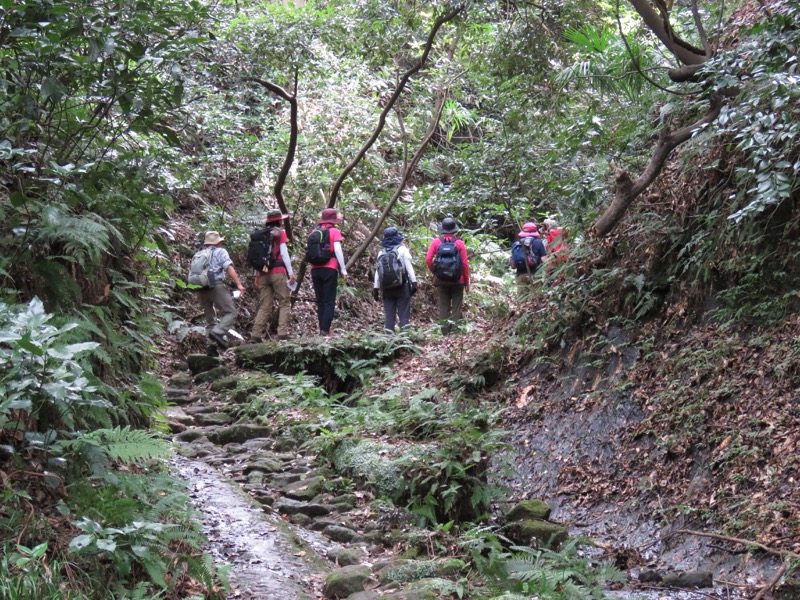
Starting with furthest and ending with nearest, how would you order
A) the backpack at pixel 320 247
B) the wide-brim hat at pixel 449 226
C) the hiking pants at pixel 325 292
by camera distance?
the hiking pants at pixel 325 292
the backpack at pixel 320 247
the wide-brim hat at pixel 449 226

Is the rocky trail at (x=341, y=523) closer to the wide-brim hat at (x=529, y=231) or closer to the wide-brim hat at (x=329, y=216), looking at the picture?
the wide-brim hat at (x=329, y=216)

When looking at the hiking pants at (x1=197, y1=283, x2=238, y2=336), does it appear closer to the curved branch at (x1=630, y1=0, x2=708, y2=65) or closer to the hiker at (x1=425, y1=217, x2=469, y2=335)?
the hiker at (x1=425, y1=217, x2=469, y2=335)

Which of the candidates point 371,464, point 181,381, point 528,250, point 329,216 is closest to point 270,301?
point 329,216

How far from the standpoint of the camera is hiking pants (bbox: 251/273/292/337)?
13656 millimetres

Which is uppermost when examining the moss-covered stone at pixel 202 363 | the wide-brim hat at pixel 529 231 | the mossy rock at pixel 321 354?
the wide-brim hat at pixel 529 231

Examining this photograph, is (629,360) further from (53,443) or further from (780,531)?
(53,443)

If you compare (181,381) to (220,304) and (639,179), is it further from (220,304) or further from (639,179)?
(639,179)

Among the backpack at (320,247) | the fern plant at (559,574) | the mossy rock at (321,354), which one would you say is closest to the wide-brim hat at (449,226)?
the backpack at (320,247)

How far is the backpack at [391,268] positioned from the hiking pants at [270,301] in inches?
68.6

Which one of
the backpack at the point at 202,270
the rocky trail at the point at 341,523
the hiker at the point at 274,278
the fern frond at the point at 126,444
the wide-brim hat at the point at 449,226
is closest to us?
the fern frond at the point at 126,444

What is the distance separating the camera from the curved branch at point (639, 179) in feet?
27.8

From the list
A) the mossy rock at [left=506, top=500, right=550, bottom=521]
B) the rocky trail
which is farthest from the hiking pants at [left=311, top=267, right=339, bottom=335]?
the mossy rock at [left=506, top=500, right=550, bottom=521]

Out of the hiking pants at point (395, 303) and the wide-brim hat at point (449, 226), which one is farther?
the hiking pants at point (395, 303)

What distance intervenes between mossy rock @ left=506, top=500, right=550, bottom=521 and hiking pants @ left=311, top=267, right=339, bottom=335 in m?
7.33
